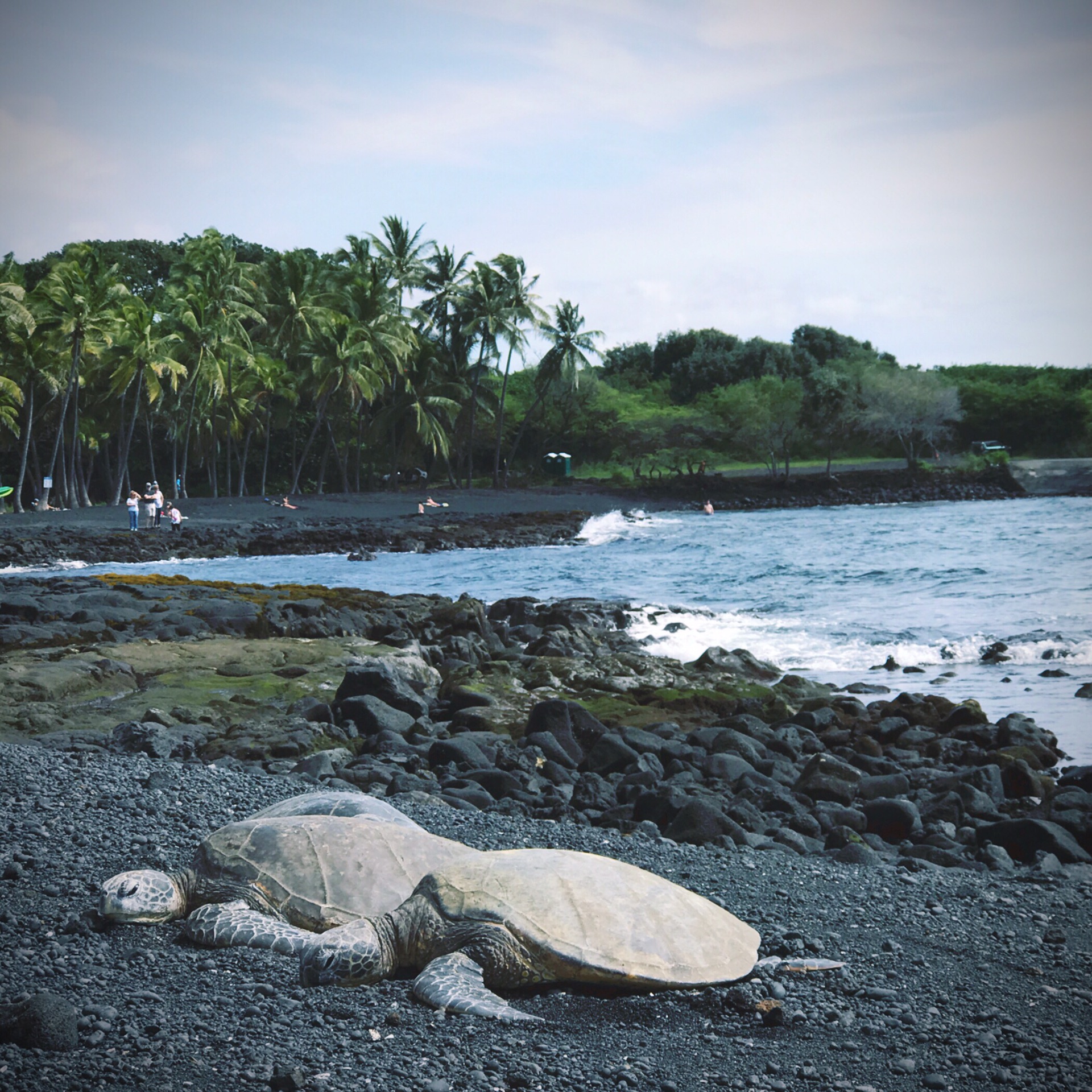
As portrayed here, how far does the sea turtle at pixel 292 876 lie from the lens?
388 cm

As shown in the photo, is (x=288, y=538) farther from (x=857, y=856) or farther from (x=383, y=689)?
(x=857, y=856)

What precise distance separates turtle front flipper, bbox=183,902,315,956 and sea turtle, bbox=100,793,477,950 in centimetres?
1

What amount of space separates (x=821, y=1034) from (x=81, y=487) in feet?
153

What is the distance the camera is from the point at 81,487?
44.4 m

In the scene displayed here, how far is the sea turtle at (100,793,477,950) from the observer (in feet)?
12.7

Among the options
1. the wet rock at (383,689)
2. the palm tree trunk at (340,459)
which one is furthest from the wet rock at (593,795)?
the palm tree trunk at (340,459)

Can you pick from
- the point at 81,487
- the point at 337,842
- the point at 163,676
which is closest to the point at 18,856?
the point at 337,842

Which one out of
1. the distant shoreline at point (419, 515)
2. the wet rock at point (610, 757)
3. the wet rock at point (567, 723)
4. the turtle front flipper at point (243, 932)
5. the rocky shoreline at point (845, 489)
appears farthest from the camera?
the rocky shoreline at point (845, 489)

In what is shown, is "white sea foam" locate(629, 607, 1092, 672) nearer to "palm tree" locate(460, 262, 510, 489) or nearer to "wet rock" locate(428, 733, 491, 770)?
"wet rock" locate(428, 733, 491, 770)

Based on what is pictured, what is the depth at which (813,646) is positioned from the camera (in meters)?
15.1

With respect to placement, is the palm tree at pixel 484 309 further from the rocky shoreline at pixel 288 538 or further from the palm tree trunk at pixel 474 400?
the rocky shoreline at pixel 288 538

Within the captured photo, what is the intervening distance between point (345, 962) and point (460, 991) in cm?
44

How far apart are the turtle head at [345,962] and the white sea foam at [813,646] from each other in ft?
35.3

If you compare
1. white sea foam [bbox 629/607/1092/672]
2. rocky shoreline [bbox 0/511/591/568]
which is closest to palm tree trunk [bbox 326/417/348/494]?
rocky shoreline [bbox 0/511/591/568]
